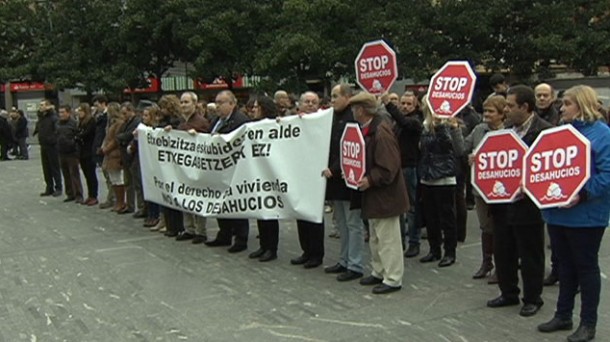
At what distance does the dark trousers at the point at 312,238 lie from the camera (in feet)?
25.3

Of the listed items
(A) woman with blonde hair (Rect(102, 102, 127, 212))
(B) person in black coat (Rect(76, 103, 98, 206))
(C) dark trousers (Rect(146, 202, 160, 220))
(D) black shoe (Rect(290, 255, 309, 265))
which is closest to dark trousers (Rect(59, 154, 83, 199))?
(B) person in black coat (Rect(76, 103, 98, 206))

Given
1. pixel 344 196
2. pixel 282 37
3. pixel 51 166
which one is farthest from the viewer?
pixel 282 37

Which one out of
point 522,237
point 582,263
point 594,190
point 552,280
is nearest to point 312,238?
point 552,280

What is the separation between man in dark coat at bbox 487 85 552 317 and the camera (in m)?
5.70

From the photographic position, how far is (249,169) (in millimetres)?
8078

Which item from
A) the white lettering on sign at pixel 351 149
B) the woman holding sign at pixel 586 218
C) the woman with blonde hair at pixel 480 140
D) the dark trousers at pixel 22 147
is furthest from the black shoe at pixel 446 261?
the dark trousers at pixel 22 147

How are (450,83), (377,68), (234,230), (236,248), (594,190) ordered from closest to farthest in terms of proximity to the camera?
(594,190)
(450,83)
(236,248)
(234,230)
(377,68)

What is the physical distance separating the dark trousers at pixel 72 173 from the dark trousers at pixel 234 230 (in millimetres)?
5365

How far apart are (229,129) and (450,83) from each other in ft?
8.92

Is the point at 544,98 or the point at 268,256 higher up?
the point at 544,98

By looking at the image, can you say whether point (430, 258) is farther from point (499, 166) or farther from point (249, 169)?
point (249, 169)

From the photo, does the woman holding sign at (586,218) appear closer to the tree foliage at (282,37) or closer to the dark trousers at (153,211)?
the dark trousers at (153,211)

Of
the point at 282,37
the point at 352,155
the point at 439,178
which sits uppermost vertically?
the point at 282,37

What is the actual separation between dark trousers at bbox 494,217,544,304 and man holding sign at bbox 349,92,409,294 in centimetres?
98
